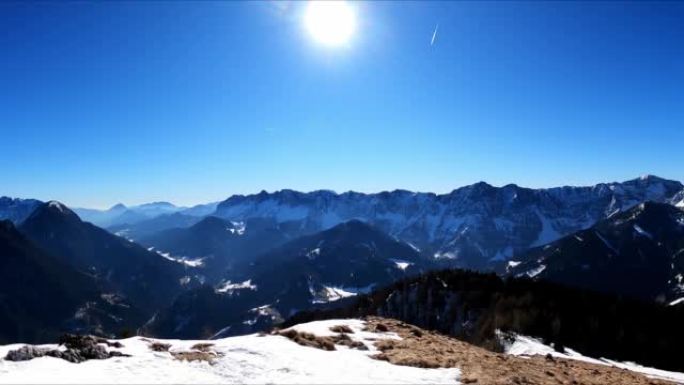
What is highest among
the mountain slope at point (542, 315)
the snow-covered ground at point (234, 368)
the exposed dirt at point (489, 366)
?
Answer: the snow-covered ground at point (234, 368)

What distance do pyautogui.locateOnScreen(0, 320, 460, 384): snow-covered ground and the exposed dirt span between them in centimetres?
117

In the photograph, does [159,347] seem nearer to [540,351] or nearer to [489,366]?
[489,366]

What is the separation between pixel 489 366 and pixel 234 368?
43.2ft

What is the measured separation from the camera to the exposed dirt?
76.5 ft

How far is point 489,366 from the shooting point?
25.3 metres

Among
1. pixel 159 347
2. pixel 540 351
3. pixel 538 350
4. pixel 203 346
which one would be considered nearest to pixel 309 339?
pixel 203 346

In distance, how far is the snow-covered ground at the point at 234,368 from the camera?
60.3ft

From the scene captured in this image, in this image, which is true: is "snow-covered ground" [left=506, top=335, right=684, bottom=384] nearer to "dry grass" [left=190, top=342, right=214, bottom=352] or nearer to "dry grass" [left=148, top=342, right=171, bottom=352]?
"dry grass" [left=190, top=342, right=214, bottom=352]

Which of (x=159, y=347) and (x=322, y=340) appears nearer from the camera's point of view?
(x=159, y=347)

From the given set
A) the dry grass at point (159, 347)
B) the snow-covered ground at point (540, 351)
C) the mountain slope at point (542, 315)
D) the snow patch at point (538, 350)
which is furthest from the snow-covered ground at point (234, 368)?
the mountain slope at point (542, 315)

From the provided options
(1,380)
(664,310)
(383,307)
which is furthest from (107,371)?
(383,307)

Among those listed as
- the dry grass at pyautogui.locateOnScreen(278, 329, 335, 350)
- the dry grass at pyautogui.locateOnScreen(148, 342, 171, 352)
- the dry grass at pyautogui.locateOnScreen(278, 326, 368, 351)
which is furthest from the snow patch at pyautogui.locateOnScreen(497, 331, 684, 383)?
the dry grass at pyautogui.locateOnScreen(148, 342, 171, 352)

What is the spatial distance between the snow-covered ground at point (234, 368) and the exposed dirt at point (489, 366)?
1.17m

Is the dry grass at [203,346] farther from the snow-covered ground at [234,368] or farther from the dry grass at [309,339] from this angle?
the dry grass at [309,339]
